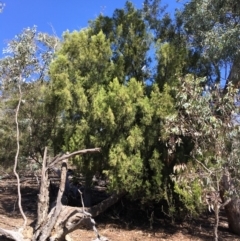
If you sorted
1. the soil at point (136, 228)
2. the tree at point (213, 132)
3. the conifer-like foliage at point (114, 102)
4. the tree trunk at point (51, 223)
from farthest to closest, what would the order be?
the soil at point (136, 228), the conifer-like foliage at point (114, 102), the tree trunk at point (51, 223), the tree at point (213, 132)

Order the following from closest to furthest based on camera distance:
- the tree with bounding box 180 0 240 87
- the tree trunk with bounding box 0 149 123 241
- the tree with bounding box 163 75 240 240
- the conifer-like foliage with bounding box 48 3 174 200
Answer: the tree with bounding box 163 75 240 240 → the tree trunk with bounding box 0 149 123 241 → the tree with bounding box 180 0 240 87 → the conifer-like foliage with bounding box 48 3 174 200

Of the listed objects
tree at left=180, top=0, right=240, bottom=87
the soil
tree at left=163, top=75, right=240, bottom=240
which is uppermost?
tree at left=180, top=0, right=240, bottom=87

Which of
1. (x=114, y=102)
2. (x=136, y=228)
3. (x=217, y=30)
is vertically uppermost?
(x=217, y=30)

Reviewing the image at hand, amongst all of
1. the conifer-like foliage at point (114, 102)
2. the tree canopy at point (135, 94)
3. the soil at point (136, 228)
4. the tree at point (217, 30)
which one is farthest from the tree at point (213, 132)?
the soil at point (136, 228)

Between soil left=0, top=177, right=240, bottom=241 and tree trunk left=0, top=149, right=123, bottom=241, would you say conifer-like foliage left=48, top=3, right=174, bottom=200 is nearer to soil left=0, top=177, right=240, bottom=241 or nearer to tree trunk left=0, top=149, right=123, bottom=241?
soil left=0, top=177, right=240, bottom=241

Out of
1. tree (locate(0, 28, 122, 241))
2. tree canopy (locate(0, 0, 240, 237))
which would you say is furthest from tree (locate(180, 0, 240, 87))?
tree (locate(0, 28, 122, 241))

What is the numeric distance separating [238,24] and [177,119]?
9.17ft

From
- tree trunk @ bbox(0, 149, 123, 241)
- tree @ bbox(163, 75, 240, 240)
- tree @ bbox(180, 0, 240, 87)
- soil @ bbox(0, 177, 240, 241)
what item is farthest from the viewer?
soil @ bbox(0, 177, 240, 241)

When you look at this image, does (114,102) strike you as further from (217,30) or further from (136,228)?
(136,228)

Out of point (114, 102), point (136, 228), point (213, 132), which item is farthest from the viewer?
point (136, 228)

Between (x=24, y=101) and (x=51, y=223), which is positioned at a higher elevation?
(x=24, y=101)

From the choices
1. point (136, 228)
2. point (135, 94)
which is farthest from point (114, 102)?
point (136, 228)

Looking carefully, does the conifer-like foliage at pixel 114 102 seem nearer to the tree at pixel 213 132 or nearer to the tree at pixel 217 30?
the tree at pixel 217 30

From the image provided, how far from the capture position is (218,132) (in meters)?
6.98
